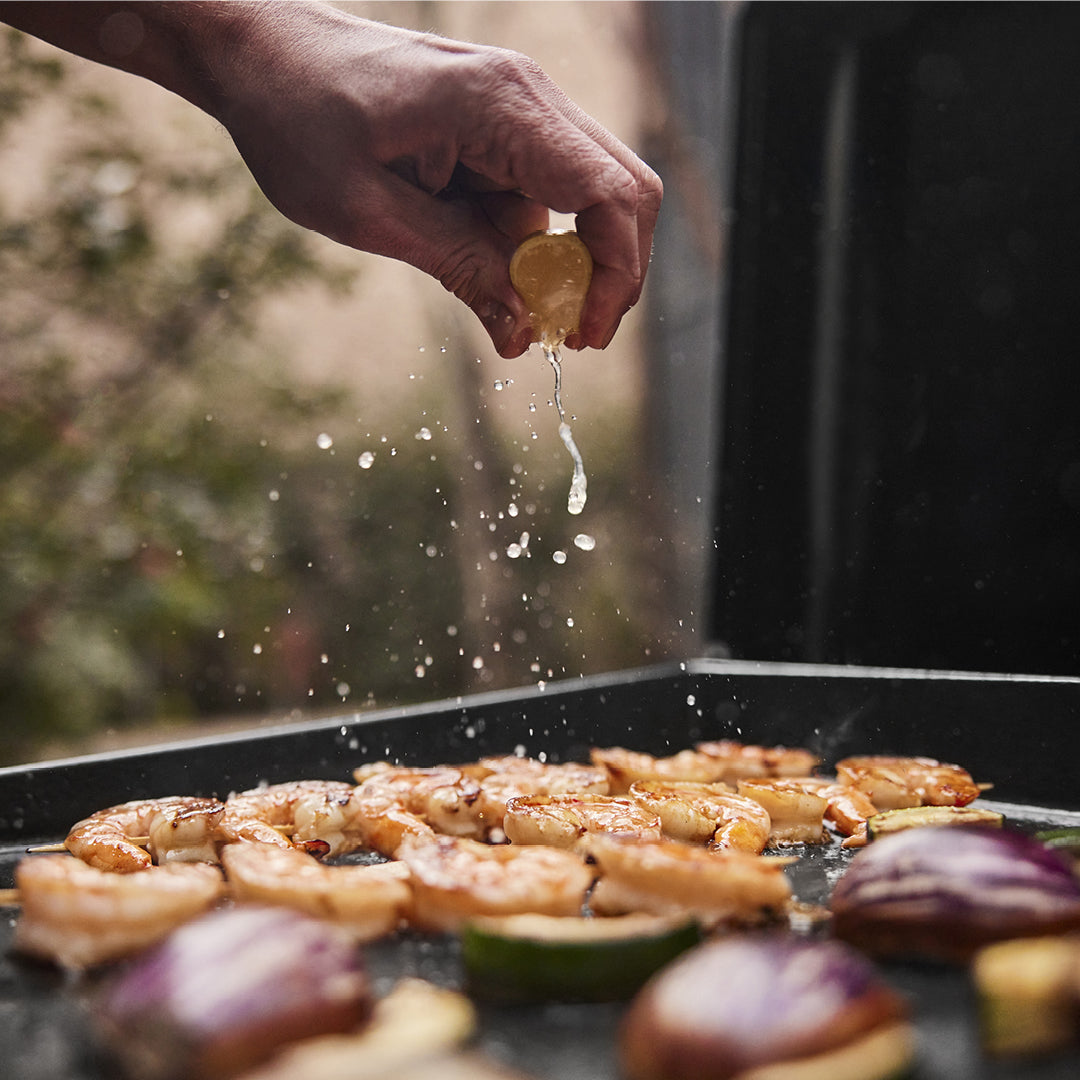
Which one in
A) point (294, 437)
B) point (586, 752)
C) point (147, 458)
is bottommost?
point (586, 752)

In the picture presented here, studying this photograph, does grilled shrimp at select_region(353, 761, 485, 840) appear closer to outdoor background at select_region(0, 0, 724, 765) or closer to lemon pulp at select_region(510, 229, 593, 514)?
lemon pulp at select_region(510, 229, 593, 514)

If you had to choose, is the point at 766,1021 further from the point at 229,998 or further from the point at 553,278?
the point at 553,278

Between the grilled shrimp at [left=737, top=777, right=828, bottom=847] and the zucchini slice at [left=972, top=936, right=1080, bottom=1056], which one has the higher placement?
the zucchini slice at [left=972, top=936, right=1080, bottom=1056]

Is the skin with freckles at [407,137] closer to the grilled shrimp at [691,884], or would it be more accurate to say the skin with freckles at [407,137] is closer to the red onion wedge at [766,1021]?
the grilled shrimp at [691,884]

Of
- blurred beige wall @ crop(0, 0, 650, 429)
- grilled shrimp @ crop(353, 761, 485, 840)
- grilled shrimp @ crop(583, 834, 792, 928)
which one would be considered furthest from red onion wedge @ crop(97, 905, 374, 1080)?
blurred beige wall @ crop(0, 0, 650, 429)

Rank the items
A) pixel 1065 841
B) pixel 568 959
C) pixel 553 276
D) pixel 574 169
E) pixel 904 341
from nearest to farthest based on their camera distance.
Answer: pixel 568 959, pixel 1065 841, pixel 574 169, pixel 553 276, pixel 904 341

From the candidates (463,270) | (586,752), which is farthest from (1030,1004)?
(586,752)
